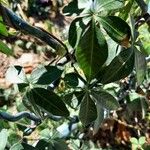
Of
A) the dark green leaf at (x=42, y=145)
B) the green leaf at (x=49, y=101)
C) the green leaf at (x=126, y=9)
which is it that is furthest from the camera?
the dark green leaf at (x=42, y=145)

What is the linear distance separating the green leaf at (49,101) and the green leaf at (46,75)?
3cm

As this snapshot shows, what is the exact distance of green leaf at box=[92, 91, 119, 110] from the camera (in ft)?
2.64

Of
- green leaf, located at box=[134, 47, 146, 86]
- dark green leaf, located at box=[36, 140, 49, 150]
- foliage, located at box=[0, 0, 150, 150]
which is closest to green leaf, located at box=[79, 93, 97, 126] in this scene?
foliage, located at box=[0, 0, 150, 150]

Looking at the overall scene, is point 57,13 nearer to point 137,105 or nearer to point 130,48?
point 137,105

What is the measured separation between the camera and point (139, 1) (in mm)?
724

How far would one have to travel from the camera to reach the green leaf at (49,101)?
0.75 metres

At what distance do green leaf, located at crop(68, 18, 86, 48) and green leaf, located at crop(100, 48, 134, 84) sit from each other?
7 centimetres

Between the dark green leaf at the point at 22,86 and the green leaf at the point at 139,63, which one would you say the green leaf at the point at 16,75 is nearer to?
the dark green leaf at the point at 22,86

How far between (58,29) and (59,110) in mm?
2806

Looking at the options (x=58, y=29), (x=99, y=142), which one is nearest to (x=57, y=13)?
(x=58, y=29)

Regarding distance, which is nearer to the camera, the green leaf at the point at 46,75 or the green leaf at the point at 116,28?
the green leaf at the point at 116,28

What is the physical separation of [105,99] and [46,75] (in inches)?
4.8

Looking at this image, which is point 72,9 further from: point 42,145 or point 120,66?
point 42,145

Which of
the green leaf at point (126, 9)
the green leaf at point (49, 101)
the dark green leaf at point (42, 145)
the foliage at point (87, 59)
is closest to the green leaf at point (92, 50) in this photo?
the foliage at point (87, 59)
